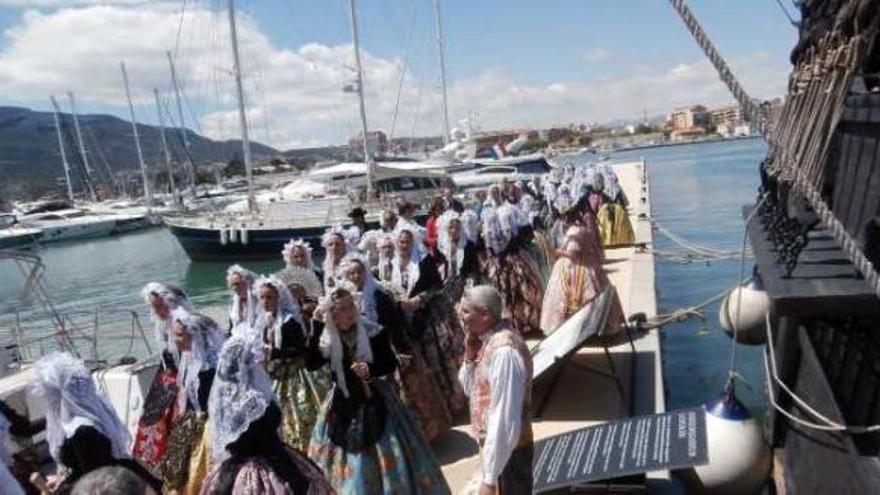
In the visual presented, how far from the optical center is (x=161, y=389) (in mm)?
5137

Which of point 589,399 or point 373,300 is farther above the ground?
point 373,300

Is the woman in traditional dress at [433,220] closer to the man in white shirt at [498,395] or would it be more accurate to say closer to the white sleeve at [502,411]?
the man in white shirt at [498,395]

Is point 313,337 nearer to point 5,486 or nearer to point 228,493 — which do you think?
point 228,493

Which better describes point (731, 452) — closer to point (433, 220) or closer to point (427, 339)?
point (427, 339)

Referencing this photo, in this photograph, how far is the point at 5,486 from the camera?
10.1 feet

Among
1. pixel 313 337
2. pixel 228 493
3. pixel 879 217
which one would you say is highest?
pixel 879 217

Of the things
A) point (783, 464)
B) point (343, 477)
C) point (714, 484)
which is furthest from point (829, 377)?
point (343, 477)

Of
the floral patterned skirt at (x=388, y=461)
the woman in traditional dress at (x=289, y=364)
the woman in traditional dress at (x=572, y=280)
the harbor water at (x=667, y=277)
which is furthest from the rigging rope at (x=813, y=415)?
the woman in traditional dress at (x=289, y=364)

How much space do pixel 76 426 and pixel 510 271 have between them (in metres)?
6.02

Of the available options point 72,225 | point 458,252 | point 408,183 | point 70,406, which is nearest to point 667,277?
point 458,252

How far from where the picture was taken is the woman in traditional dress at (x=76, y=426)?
10.7 ft

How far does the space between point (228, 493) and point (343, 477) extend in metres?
0.98

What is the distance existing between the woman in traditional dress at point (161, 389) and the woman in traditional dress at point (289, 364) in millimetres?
503

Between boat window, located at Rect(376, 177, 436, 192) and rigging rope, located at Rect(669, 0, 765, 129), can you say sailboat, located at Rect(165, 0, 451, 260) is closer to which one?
boat window, located at Rect(376, 177, 436, 192)
